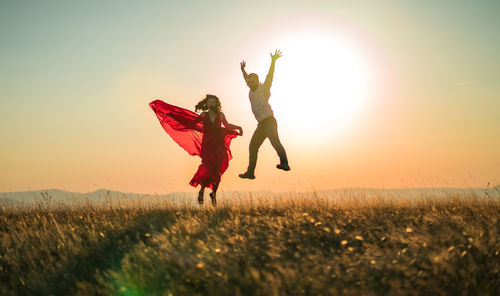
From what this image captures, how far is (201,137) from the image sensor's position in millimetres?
11250

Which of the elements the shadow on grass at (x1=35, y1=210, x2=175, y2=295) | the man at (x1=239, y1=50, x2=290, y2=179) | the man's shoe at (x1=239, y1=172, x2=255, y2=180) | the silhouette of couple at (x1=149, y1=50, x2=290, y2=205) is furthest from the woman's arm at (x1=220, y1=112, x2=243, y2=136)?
the shadow on grass at (x1=35, y1=210, x2=175, y2=295)

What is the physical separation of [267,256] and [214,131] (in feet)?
18.1

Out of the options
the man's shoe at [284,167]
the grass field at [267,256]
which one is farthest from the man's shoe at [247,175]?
the grass field at [267,256]

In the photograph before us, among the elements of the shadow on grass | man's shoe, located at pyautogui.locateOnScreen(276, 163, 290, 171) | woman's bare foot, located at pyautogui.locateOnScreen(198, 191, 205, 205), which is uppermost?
man's shoe, located at pyautogui.locateOnScreen(276, 163, 290, 171)

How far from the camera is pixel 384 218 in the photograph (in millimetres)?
7168

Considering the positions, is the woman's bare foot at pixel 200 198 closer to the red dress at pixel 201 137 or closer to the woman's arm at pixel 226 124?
the red dress at pixel 201 137

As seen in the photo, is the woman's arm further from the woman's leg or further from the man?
the woman's leg

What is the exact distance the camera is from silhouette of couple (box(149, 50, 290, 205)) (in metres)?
9.94

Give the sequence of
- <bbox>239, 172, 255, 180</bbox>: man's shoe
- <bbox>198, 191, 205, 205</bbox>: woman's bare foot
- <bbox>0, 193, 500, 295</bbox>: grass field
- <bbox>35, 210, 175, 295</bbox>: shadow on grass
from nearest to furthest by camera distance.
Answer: <bbox>0, 193, 500, 295</bbox>: grass field, <bbox>35, 210, 175, 295</bbox>: shadow on grass, <bbox>198, 191, 205, 205</bbox>: woman's bare foot, <bbox>239, 172, 255, 180</bbox>: man's shoe

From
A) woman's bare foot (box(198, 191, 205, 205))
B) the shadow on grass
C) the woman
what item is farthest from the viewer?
the woman

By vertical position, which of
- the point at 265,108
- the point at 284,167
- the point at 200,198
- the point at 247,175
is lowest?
the point at 200,198

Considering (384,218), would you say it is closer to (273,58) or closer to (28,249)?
(273,58)

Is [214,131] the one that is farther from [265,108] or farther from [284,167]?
[284,167]

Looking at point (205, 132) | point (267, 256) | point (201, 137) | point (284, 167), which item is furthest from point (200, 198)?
point (267, 256)
